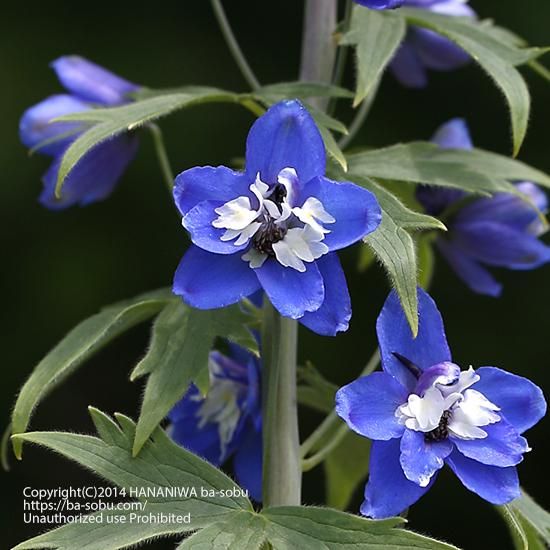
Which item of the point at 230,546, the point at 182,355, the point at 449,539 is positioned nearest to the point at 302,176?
the point at 182,355

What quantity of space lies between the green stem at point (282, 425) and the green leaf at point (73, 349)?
0.35ft

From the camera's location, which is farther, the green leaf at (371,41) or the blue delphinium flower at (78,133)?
the blue delphinium flower at (78,133)

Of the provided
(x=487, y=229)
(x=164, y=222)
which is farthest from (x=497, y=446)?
(x=164, y=222)

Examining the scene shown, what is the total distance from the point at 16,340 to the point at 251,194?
238 cm

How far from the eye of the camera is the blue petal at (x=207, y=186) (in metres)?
0.96

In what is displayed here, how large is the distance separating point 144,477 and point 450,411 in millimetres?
257

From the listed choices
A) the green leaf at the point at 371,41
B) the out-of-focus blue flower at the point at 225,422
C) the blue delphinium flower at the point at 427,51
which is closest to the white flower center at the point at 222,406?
the out-of-focus blue flower at the point at 225,422

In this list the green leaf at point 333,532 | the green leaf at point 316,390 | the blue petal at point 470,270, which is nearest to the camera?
the green leaf at point 333,532

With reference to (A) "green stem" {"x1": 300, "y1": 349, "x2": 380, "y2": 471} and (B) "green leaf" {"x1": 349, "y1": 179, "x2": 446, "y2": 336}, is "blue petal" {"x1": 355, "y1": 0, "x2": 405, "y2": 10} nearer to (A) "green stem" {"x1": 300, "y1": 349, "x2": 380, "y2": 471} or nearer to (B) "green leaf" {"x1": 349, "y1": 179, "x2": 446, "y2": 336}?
(B) "green leaf" {"x1": 349, "y1": 179, "x2": 446, "y2": 336}

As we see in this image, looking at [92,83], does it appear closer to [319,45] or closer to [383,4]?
[319,45]

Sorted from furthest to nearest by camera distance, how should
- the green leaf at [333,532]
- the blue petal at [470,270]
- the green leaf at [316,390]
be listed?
the blue petal at [470,270] → the green leaf at [316,390] → the green leaf at [333,532]

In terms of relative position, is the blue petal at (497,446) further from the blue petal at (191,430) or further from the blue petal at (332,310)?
the blue petal at (191,430)

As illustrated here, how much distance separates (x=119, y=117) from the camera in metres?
1.05

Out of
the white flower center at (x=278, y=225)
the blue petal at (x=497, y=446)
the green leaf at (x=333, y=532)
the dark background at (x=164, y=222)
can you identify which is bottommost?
the dark background at (x=164, y=222)
